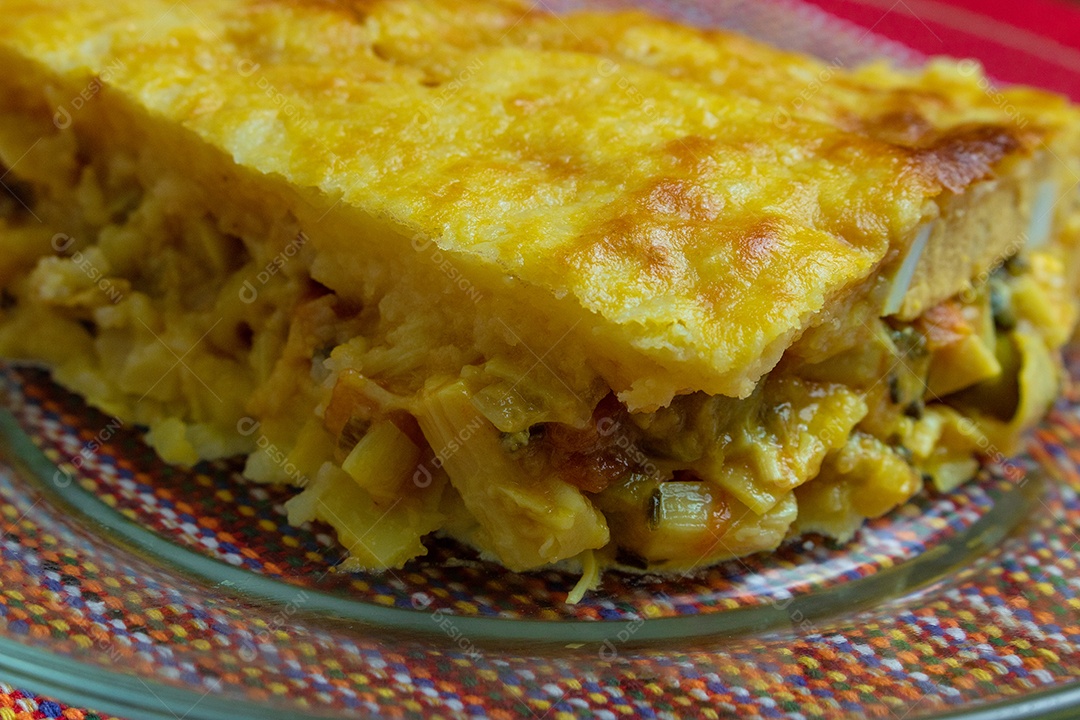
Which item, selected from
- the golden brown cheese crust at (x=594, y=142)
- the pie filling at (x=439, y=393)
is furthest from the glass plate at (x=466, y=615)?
the golden brown cheese crust at (x=594, y=142)

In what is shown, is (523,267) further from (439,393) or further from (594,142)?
(594,142)

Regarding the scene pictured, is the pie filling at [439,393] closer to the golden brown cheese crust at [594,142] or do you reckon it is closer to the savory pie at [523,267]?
the savory pie at [523,267]

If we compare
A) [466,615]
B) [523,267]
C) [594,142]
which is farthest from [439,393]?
[594,142]

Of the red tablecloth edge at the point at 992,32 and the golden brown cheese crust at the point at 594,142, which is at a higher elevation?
the red tablecloth edge at the point at 992,32

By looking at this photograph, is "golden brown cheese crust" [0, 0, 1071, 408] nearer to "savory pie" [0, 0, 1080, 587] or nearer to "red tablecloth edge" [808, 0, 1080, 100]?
"savory pie" [0, 0, 1080, 587]

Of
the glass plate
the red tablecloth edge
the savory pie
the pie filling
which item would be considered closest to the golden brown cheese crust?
the savory pie

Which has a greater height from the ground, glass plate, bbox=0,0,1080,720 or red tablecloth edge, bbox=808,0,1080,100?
red tablecloth edge, bbox=808,0,1080,100
